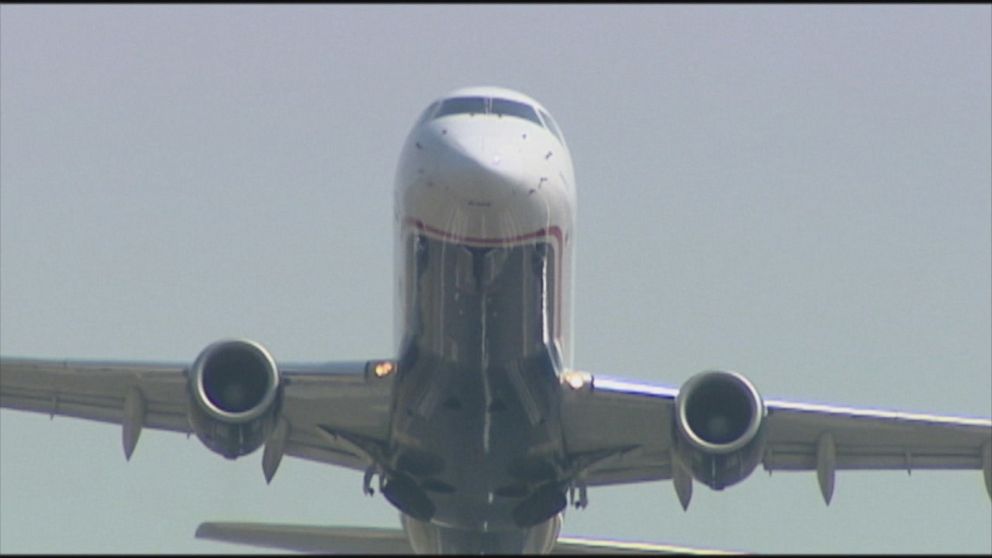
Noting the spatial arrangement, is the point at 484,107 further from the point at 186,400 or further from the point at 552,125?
the point at 186,400

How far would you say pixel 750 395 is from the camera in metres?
23.6

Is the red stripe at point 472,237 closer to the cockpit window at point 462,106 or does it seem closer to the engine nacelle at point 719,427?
the cockpit window at point 462,106

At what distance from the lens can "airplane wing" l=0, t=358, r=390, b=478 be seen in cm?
2469

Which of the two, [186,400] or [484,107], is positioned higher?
[484,107]

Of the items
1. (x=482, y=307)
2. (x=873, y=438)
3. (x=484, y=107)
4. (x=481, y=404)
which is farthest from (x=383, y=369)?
(x=873, y=438)

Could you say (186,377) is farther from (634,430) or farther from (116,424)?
(634,430)

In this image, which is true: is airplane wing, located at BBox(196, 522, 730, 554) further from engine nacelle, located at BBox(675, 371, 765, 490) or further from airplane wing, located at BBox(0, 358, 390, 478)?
engine nacelle, located at BBox(675, 371, 765, 490)

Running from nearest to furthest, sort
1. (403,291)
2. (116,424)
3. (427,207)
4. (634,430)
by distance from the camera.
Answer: (427,207) → (403,291) → (634,430) → (116,424)

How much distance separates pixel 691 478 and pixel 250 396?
585 cm

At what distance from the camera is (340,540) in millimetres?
27391

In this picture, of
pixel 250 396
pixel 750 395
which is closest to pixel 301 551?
pixel 250 396

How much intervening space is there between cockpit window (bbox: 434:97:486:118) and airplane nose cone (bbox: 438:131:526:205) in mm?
989

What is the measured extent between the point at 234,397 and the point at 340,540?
4.50 m

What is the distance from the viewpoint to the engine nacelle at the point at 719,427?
23.4m
